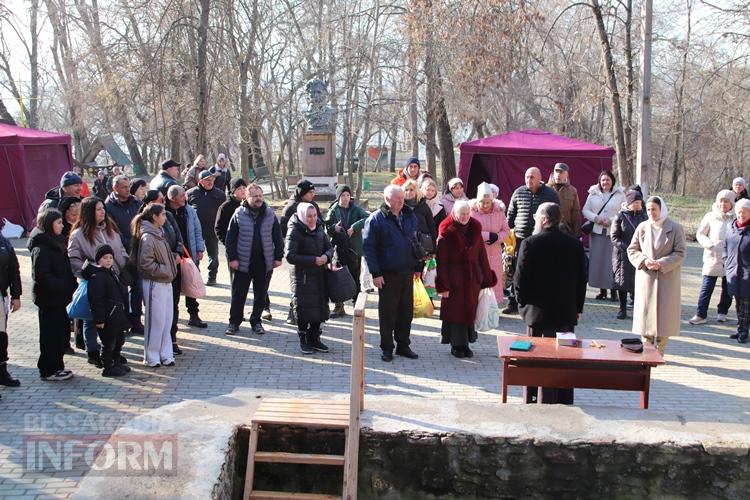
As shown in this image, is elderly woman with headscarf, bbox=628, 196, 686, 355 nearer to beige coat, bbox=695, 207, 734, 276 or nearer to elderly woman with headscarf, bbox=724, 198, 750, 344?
elderly woman with headscarf, bbox=724, 198, 750, 344

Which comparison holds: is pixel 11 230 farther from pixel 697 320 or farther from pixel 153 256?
pixel 697 320

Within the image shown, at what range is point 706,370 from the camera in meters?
7.78

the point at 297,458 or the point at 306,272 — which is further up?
the point at 306,272

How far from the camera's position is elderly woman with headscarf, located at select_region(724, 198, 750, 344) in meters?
8.69

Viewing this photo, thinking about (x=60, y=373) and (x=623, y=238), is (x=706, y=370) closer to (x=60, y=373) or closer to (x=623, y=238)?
(x=623, y=238)

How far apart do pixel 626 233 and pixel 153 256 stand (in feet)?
18.5

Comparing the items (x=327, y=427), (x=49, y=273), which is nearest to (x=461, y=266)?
(x=327, y=427)

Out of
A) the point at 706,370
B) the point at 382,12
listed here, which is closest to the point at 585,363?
the point at 706,370

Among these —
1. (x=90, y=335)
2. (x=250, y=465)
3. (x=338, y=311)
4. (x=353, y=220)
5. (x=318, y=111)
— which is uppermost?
(x=318, y=111)

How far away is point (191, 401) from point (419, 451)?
1849 millimetres

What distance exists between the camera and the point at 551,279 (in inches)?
252

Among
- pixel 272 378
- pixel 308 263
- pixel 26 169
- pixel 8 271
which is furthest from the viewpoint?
pixel 26 169

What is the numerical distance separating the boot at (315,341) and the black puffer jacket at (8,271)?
2.89 meters

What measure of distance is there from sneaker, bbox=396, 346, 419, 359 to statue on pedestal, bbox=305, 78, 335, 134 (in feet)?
55.7
